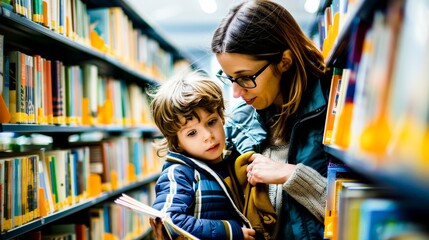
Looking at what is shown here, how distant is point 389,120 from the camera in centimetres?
72

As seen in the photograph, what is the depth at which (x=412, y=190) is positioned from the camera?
0.54 meters

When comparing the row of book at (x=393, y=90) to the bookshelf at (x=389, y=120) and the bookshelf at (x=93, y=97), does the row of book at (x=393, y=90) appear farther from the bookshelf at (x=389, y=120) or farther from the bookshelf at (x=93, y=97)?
the bookshelf at (x=93, y=97)

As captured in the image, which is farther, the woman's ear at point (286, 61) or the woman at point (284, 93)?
the woman's ear at point (286, 61)

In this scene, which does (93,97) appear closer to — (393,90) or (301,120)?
(301,120)

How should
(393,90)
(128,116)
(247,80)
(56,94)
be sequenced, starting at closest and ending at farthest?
(393,90) < (247,80) < (56,94) < (128,116)

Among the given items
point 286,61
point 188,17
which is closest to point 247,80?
point 286,61

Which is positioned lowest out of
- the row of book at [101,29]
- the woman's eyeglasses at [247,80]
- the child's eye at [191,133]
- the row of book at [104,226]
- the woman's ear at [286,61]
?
the row of book at [104,226]

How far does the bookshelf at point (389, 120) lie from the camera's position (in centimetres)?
59

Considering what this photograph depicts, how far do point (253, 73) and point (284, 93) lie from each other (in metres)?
0.19

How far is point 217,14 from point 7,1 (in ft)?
18.8

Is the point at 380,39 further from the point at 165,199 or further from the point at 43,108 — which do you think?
the point at 43,108

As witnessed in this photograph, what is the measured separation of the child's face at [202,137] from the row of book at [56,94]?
1.74 ft

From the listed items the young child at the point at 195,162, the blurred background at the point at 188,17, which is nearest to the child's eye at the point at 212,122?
the young child at the point at 195,162

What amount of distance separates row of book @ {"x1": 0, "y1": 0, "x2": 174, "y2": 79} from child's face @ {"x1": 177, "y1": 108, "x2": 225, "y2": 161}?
0.84m
